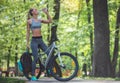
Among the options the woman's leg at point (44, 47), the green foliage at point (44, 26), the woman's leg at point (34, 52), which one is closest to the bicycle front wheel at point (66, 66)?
the woman's leg at point (44, 47)

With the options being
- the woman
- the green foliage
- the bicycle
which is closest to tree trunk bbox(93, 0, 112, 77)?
the green foliage

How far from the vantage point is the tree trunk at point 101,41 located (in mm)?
17688

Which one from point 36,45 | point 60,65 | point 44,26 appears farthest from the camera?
point 44,26

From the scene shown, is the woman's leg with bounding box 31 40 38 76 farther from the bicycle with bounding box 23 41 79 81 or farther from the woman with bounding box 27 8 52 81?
the bicycle with bounding box 23 41 79 81

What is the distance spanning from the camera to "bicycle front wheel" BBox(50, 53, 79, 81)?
36.4 ft

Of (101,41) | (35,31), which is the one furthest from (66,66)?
(101,41)

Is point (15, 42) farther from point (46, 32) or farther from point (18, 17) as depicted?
point (18, 17)

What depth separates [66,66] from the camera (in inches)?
451

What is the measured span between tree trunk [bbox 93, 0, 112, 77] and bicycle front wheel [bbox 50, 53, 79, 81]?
6.34m

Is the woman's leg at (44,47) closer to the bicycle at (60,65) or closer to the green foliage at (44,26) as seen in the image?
the bicycle at (60,65)

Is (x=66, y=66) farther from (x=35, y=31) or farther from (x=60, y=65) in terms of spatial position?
(x=35, y=31)

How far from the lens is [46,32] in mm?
33688

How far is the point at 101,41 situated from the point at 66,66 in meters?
6.81

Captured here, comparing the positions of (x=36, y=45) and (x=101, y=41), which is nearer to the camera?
(x=36, y=45)
